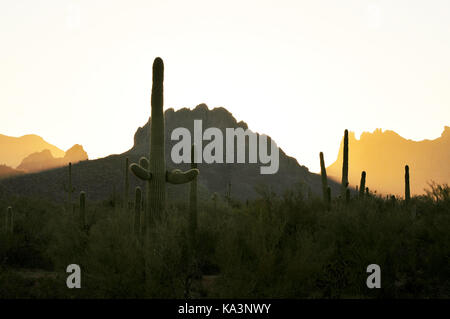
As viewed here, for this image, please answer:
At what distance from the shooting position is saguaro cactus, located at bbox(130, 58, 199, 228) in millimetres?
12914

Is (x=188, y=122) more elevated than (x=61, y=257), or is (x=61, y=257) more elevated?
(x=188, y=122)

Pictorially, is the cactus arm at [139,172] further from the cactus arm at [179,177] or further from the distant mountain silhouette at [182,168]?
the distant mountain silhouette at [182,168]

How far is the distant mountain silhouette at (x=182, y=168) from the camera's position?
2356 inches

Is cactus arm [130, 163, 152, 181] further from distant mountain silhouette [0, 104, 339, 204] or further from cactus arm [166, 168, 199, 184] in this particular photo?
distant mountain silhouette [0, 104, 339, 204]

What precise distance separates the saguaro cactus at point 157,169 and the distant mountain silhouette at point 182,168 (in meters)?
4.07

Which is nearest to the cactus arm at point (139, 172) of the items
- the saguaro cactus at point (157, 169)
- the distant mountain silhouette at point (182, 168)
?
the saguaro cactus at point (157, 169)

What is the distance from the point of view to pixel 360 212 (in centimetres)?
1120

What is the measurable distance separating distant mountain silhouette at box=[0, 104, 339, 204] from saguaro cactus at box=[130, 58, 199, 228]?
407cm

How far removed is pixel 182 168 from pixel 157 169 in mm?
82376

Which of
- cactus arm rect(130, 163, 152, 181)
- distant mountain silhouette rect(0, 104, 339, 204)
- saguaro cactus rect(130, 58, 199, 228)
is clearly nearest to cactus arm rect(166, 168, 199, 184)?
saguaro cactus rect(130, 58, 199, 228)

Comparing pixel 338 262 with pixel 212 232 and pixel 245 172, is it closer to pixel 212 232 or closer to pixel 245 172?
pixel 212 232
